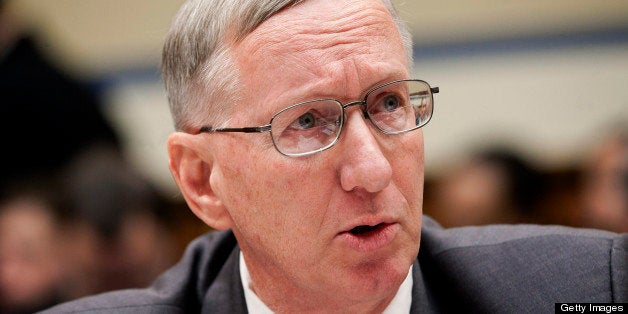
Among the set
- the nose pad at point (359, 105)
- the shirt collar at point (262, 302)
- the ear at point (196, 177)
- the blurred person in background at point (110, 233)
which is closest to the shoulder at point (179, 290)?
the shirt collar at point (262, 302)

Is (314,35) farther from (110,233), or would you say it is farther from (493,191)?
(493,191)

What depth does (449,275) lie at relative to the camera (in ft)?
7.57

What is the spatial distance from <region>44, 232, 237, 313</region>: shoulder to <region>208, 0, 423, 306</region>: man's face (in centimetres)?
44

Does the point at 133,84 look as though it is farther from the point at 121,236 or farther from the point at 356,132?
the point at 356,132

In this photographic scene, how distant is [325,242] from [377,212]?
0.48ft

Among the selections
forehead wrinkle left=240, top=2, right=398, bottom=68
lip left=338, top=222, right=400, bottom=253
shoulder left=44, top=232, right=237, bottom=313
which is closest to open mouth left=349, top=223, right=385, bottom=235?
lip left=338, top=222, right=400, bottom=253

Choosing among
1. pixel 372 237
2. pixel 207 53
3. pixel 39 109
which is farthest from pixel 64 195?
pixel 372 237

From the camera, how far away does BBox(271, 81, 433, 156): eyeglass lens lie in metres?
2.02

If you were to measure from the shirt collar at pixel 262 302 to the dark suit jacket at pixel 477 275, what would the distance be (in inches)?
0.9

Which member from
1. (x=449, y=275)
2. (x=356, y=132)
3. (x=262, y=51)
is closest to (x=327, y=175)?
(x=356, y=132)

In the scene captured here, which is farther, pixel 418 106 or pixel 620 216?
pixel 620 216

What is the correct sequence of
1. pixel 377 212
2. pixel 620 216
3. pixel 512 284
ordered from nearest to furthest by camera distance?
pixel 377 212, pixel 512 284, pixel 620 216

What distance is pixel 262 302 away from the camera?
2322mm

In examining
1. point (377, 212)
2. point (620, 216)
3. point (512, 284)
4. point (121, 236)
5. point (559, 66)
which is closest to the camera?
point (377, 212)
